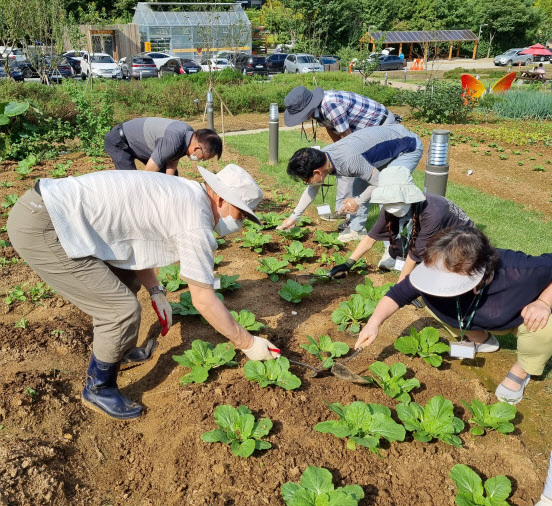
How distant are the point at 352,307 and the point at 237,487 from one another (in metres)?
1.65

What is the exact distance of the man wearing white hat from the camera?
7.60ft

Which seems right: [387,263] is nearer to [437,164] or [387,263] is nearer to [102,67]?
[437,164]

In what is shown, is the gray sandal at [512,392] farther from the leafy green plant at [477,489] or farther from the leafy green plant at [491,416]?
the leafy green plant at [477,489]

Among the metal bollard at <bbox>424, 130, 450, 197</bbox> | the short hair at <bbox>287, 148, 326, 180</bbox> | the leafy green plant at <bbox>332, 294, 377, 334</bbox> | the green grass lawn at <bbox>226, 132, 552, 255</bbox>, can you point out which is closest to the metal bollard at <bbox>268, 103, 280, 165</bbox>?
the green grass lawn at <bbox>226, 132, 552, 255</bbox>

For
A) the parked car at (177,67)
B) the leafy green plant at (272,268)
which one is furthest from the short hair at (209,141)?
the parked car at (177,67)

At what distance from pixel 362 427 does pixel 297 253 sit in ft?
7.72

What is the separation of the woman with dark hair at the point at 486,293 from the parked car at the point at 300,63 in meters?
22.9

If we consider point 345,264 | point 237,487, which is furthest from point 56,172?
point 237,487

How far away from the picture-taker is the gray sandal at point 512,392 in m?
2.90

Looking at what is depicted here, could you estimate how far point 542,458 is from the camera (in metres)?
2.59

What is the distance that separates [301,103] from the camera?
4.75 m

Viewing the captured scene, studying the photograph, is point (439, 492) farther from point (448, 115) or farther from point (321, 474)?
point (448, 115)

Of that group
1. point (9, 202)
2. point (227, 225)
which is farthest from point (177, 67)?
point (227, 225)

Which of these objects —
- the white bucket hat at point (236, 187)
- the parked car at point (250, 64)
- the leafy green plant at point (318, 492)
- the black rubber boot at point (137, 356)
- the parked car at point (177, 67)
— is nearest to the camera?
the leafy green plant at point (318, 492)
